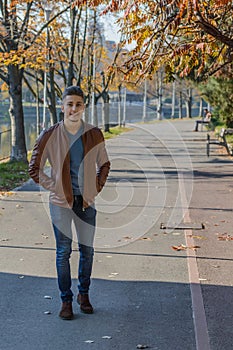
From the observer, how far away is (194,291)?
6961mm

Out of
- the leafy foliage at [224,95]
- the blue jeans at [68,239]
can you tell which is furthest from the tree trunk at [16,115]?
the blue jeans at [68,239]

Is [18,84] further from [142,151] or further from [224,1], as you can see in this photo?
[224,1]

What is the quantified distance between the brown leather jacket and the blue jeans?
8 centimetres

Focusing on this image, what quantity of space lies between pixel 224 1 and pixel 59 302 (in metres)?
3.66

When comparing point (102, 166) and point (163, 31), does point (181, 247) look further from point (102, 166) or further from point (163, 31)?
point (102, 166)

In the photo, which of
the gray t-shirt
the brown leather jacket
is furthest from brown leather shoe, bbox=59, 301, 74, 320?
the gray t-shirt

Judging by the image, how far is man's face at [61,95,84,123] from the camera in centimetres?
595

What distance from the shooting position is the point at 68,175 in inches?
231

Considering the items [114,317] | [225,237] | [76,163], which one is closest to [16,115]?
[225,237]

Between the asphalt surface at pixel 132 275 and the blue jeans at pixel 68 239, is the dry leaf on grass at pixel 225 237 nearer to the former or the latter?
the asphalt surface at pixel 132 275

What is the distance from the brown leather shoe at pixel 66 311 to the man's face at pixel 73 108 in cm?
158

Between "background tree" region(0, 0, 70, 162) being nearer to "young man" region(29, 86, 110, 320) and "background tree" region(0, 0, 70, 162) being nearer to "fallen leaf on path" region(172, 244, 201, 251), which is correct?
"fallen leaf on path" region(172, 244, 201, 251)

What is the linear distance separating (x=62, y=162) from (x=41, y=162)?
0.25 m

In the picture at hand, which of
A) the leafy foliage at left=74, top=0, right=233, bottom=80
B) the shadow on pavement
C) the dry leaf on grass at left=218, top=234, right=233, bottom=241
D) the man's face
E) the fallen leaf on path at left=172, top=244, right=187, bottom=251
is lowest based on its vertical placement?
the dry leaf on grass at left=218, top=234, right=233, bottom=241
